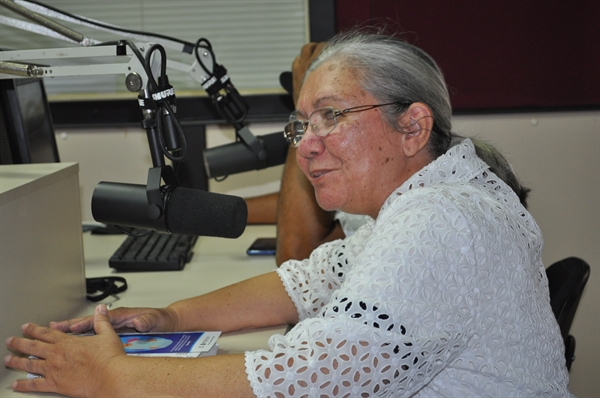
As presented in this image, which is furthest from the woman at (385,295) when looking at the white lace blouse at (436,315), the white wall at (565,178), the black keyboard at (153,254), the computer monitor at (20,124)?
the white wall at (565,178)

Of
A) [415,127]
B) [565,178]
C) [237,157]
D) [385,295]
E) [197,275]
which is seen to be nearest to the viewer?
[385,295]

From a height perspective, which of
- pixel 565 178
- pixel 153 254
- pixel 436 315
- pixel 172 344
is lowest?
pixel 565 178

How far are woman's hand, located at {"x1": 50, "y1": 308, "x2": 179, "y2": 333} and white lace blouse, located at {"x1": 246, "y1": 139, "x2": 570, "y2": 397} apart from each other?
1.43 ft

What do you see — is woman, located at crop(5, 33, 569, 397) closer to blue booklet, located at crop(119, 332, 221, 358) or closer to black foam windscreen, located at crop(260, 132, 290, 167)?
blue booklet, located at crop(119, 332, 221, 358)

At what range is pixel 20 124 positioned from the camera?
1879mm

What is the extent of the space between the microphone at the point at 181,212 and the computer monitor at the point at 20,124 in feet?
2.77

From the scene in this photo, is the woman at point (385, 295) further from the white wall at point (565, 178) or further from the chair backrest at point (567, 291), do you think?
the white wall at point (565, 178)

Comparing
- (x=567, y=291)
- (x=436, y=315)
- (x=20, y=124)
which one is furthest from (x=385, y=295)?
(x=20, y=124)

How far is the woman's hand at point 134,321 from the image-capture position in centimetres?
137

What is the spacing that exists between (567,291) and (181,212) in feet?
2.80

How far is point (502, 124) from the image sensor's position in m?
2.65

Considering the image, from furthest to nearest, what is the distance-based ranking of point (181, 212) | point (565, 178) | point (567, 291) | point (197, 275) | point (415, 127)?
point (565, 178), point (197, 275), point (567, 291), point (415, 127), point (181, 212)

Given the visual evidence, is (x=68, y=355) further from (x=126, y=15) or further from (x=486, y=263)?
(x=126, y=15)

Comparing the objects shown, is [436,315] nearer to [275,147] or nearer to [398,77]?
[398,77]
